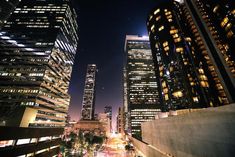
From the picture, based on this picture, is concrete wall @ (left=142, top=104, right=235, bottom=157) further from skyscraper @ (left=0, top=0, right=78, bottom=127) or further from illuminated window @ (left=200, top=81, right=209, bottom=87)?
skyscraper @ (left=0, top=0, right=78, bottom=127)

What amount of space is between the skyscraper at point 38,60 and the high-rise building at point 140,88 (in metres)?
66.6

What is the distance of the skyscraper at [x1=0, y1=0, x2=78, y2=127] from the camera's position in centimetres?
6831

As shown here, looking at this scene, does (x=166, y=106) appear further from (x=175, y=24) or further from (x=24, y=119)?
(x=24, y=119)

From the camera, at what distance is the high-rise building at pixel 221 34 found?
109 feet

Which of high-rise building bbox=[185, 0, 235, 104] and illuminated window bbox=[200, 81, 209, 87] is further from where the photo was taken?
illuminated window bbox=[200, 81, 209, 87]

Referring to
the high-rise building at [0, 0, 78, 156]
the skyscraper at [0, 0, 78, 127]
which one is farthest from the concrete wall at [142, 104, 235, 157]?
the skyscraper at [0, 0, 78, 127]

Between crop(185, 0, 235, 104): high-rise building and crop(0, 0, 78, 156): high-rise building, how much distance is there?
55501 millimetres

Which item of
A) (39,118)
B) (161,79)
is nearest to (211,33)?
(161,79)

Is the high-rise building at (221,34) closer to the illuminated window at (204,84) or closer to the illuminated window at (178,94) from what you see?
the illuminated window at (204,84)

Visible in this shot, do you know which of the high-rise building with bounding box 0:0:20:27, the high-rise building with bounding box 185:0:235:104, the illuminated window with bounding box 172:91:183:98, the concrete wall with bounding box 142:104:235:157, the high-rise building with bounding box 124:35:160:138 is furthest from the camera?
the high-rise building with bounding box 124:35:160:138

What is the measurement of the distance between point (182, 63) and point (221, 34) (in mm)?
18835

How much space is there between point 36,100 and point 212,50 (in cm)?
8619

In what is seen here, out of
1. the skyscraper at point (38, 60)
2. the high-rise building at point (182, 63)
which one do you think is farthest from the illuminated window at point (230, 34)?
the skyscraper at point (38, 60)

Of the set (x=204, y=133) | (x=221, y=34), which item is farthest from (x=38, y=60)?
(x=221, y=34)
